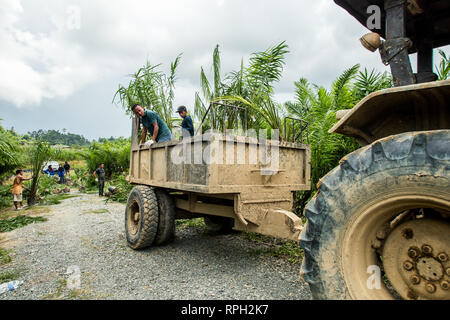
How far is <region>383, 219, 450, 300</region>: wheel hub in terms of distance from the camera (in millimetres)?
1478

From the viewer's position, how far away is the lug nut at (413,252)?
155cm

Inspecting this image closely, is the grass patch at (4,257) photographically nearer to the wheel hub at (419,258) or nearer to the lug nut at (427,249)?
the wheel hub at (419,258)

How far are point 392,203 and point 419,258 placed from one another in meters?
0.38

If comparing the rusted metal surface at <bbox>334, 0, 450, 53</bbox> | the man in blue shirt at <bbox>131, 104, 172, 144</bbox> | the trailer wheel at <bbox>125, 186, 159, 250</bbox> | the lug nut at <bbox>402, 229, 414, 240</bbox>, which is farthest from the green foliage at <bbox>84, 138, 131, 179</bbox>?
the lug nut at <bbox>402, 229, 414, 240</bbox>

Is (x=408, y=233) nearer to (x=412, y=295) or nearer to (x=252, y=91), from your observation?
(x=412, y=295)

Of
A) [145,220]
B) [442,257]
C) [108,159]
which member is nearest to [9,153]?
[145,220]

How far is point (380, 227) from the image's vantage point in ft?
5.49

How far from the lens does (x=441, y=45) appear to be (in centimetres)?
237

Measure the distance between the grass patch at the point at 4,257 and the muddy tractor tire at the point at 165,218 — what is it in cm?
202

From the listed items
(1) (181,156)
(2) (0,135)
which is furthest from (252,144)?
(2) (0,135)

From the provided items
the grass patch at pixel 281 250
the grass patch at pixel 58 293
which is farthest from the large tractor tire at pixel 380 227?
the grass patch at pixel 58 293

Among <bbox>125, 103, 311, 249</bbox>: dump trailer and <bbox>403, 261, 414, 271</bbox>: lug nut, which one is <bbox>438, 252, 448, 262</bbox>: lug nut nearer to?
<bbox>403, 261, 414, 271</bbox>: lug nut
